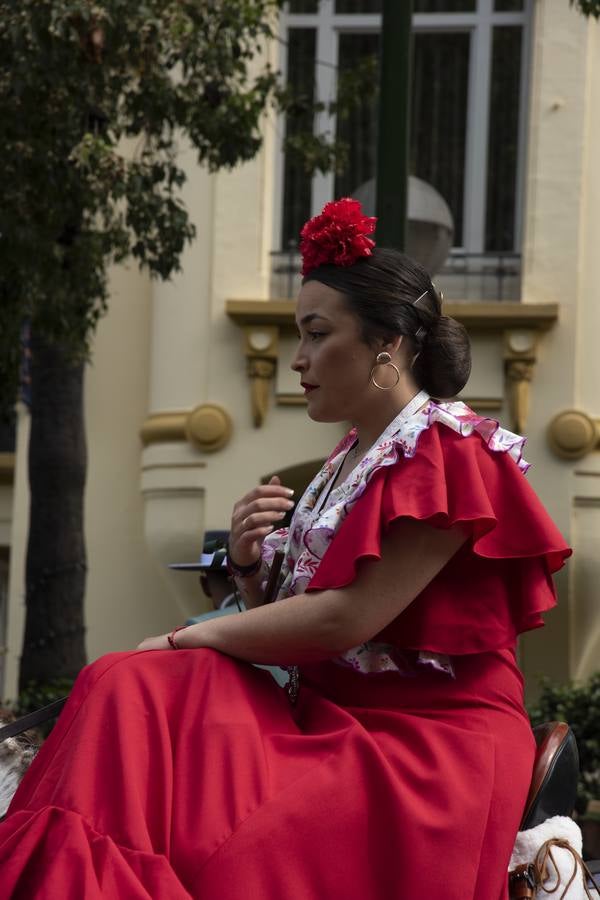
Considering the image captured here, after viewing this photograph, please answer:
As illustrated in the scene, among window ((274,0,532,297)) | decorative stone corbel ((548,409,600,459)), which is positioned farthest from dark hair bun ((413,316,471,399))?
window ((274,0,532,297))

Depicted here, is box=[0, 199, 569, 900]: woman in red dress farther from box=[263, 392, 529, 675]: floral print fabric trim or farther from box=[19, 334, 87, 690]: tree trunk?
box=[19, 334, 87, 690]: tree trunk

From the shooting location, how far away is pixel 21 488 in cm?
1202

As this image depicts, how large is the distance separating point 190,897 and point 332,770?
374 millimetres

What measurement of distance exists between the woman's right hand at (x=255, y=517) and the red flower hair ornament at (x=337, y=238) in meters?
0.48

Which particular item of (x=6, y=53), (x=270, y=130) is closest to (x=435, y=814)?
(x=6, y=53)

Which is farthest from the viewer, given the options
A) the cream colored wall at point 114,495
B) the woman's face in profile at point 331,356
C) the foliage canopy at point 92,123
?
the cream colored wall at point 114,495

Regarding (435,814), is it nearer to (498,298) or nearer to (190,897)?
(190,897)

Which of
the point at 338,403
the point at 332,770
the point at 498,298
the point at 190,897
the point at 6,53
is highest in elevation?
the point at 6,53

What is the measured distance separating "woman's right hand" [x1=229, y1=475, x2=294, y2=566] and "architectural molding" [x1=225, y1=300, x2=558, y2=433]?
751 cm

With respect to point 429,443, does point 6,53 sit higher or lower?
higher

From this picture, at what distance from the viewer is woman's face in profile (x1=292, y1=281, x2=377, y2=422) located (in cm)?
318

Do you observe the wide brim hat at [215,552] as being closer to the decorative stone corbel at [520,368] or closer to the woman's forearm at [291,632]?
the woman's forearm at [291,632]

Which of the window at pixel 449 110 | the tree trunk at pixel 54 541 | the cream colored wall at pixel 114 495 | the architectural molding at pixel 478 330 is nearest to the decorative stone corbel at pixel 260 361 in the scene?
the architectural molding at pixel 478 330

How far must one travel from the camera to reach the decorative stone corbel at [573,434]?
10.9m
